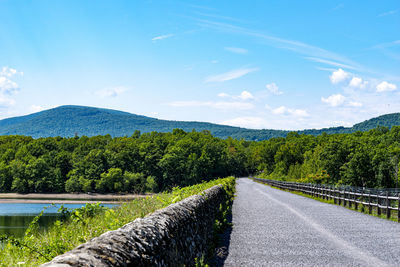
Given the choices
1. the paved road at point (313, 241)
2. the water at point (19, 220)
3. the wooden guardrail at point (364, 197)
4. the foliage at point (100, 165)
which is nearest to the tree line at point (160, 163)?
the foliage at point (100, 165)

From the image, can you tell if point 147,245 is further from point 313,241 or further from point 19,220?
point 19,220

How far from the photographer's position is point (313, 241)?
11203 mm

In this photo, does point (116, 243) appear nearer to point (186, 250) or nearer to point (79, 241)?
point (79, 241)

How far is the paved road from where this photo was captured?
888 cm

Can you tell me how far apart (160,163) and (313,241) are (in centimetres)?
10170

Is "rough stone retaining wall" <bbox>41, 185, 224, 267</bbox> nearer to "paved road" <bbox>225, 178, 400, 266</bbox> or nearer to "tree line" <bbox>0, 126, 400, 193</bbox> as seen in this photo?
"paved road" <bbox>225, 178, 400, 266</bbox>

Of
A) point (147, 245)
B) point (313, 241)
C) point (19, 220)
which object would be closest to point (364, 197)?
point (313, 241)

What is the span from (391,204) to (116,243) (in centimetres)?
1588

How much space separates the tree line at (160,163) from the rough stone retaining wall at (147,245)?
175ft

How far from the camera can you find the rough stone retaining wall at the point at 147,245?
3079 millimetres

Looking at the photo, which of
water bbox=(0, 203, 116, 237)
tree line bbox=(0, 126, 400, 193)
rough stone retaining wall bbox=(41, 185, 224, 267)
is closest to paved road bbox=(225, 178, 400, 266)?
rough stone retaining wall bbox=(41, 185, 224, 267)

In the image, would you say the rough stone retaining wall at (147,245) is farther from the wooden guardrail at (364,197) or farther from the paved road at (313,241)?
the wooden guardrail at (364,197)

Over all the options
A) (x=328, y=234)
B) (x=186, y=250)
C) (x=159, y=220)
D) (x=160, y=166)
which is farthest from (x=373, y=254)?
(x=160, y=166)

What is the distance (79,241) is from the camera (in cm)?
485
